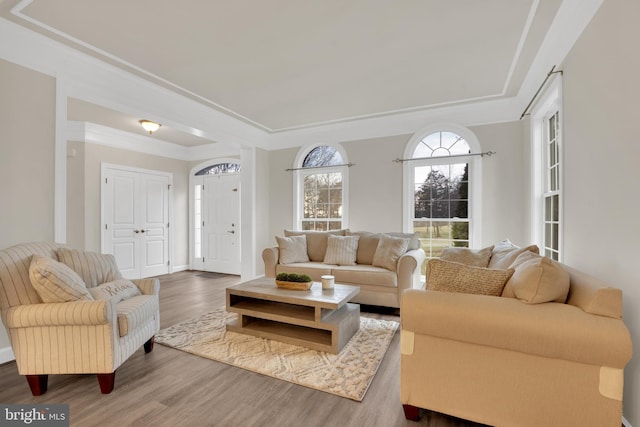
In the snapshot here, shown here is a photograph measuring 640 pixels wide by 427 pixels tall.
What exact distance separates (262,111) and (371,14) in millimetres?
2459

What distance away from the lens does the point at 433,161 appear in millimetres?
4414

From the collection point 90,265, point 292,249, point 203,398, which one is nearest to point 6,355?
point 90,265

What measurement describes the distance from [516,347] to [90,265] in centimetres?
299

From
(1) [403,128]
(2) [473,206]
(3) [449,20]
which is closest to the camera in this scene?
(3) [449,20]

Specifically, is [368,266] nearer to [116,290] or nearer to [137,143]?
[116,290]

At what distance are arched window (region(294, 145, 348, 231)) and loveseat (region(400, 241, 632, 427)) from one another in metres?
3.41

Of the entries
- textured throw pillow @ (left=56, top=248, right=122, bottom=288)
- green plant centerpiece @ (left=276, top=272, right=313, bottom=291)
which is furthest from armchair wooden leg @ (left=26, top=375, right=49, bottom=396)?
green plant centerpiece @ (left=276, top=272, right=313, bottom=291)

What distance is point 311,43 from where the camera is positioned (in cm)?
266

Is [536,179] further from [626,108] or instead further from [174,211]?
[174,211]

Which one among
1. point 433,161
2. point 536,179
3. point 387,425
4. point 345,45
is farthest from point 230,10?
point 536,179

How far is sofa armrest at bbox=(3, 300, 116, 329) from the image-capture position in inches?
72.4

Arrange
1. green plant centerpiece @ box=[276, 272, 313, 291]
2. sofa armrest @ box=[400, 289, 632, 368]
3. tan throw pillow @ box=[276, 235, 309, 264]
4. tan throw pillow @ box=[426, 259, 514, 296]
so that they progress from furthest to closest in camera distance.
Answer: tan throw pillow @ box=[276, 235, 309, 264] → green plant centerpiece @ box=[276, 272, 313, 291] → tan throw pillow @ box=[426, 259, 514, 296] → sofa armrest @ box=[400, 289, 632, 368]

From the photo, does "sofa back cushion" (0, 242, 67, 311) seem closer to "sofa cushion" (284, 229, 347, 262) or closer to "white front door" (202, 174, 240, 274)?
"sofa cushion" (284, 229, 347, 262)

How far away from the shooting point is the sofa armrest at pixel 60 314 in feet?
6.04
